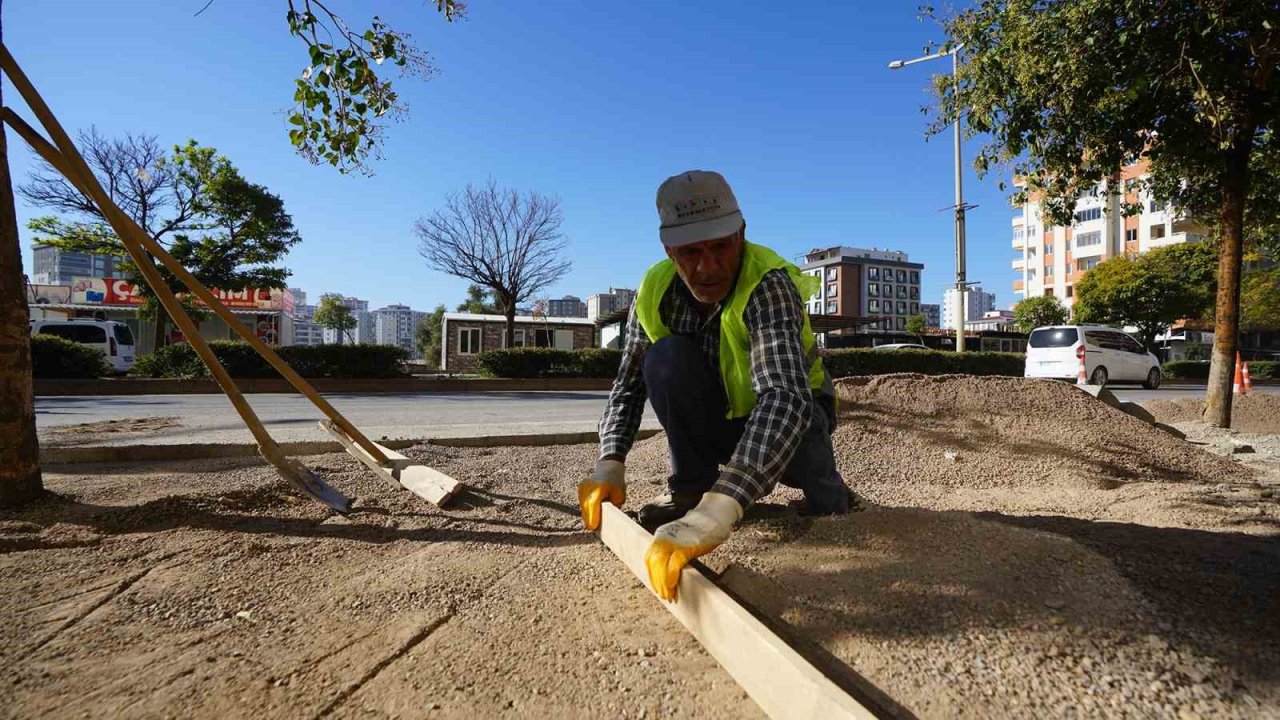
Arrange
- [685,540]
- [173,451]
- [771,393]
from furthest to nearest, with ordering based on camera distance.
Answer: [173,451] < [771,393] < [685,540]

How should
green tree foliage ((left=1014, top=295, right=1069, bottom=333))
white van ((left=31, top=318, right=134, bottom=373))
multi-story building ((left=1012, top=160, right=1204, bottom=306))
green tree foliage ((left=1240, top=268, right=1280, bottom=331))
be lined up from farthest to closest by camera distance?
multi-story building ((left=1012, top=160, right=1204, bottom=306)), green tree foliage ((left=1014, top=295, right=1069, bottom=333)), green tree foliage ((left=1240, top=268, right=1280, bottom=331)), white van ((left=31, top=318, right=134, bottom=373))

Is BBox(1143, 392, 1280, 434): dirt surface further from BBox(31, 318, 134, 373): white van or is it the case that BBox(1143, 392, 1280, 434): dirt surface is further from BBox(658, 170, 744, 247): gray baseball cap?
BBox(31, 318, 134, 373): white van

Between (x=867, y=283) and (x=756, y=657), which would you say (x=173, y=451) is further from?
(x=867, y=283)

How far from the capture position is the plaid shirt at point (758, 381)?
1.62 meters

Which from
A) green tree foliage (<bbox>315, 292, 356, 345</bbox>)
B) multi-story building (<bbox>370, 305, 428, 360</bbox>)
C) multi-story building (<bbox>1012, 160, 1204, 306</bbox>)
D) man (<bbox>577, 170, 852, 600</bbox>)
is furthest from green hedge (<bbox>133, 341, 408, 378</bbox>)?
multi-story building (<bbox>370, 305, 428, 360</bbox>)

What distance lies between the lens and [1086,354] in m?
13.8

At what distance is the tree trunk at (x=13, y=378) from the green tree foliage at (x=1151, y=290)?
120 ft

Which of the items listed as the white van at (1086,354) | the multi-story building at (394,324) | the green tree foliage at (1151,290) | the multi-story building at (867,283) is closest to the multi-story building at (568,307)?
the multi-story building at (394,324)

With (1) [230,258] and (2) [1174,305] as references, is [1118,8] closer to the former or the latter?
(1) [230,258]

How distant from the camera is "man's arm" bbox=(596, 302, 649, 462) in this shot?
7.02 feet

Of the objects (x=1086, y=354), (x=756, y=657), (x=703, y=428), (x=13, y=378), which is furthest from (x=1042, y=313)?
(x=13, y=378)

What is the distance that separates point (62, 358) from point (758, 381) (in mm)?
16797

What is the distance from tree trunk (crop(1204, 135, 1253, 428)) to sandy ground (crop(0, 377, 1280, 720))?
424 cm

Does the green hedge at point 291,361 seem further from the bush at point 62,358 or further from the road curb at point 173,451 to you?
the road curb at point 173,451
